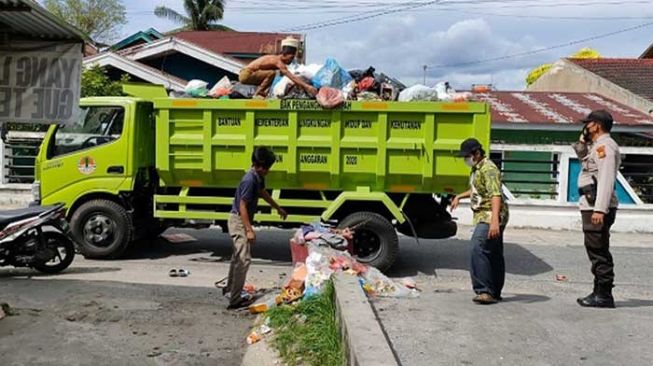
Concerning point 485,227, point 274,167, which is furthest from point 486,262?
point 274,167

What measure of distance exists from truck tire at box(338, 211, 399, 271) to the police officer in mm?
2600

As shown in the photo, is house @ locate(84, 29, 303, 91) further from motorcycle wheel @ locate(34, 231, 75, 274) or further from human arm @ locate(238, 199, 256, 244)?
human arm @ locate(238, 199, 256, 244)

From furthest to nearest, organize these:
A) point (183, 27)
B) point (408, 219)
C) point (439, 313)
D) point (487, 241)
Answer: point (183, 27) → point (408, 219) → point (487, 241) → point (439, 313)

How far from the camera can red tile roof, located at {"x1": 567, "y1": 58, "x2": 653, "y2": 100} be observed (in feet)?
77.3

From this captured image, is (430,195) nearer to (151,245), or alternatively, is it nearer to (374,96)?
(374,96)

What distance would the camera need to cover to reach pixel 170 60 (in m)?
21.5

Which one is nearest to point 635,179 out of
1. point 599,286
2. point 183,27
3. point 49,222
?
point 599,286

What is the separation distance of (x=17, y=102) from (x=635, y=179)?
457 inches

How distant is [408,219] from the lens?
27.4 ft

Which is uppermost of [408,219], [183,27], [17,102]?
[183,27]

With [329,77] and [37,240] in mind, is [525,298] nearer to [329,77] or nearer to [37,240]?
[329,77]

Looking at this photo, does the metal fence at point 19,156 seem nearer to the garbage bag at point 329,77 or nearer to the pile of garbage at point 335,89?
the pile of garbage at point 335,89

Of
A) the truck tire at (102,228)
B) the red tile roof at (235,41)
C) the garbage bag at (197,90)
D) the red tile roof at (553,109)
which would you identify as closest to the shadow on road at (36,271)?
the truck tire at (102,228)

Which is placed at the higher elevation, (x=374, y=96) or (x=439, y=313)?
(x=374, y=96)
